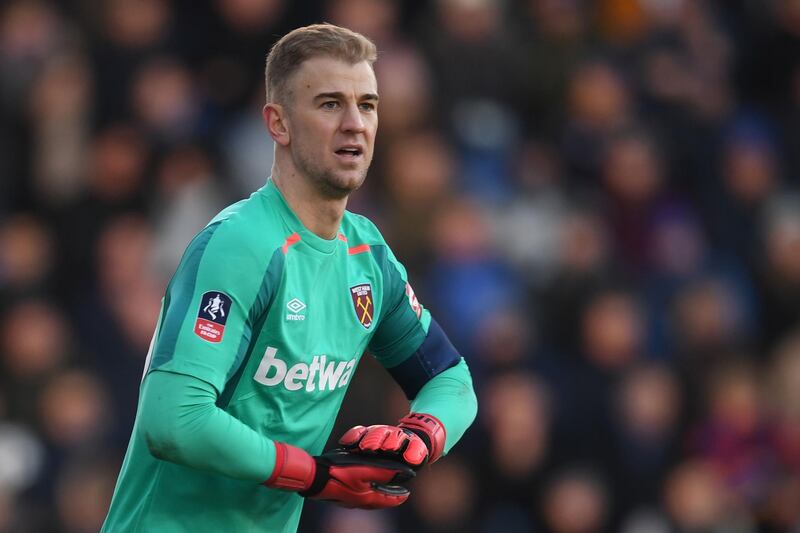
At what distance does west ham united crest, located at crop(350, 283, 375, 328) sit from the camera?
14.9 feet

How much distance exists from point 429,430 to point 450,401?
0.90ft

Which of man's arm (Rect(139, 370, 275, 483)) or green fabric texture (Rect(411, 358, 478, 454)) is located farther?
green fabric texture (Rect(411, 358, 478, 454))

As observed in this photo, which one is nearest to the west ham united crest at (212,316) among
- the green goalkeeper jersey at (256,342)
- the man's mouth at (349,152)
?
the green goalkeeper jersey at (256,342)

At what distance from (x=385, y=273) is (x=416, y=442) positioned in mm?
618

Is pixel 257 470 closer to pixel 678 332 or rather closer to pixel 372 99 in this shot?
pixel 372 99

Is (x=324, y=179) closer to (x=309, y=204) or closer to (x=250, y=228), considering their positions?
(x=309, y=204)

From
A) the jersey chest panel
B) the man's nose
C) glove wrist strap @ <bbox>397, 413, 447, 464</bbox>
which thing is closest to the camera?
the jersey chest panel

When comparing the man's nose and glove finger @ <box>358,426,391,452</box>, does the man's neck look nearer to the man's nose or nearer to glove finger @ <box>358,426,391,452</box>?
the man's nose

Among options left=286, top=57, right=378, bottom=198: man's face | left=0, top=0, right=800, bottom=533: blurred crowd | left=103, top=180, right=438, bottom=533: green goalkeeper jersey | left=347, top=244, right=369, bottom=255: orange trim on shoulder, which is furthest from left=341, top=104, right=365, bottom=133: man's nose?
left=0, top=0, right=800, bottom=533: blurred crowd

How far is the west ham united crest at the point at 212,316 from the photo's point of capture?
4.00 metres

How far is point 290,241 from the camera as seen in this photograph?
4.32 metres

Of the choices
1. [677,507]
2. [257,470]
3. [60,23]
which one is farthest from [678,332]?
[257,470]

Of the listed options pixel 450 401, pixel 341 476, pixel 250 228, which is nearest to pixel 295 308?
pixel 250 228

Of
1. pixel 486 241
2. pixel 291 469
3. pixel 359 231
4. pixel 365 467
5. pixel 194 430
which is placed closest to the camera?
pixel 194 430
